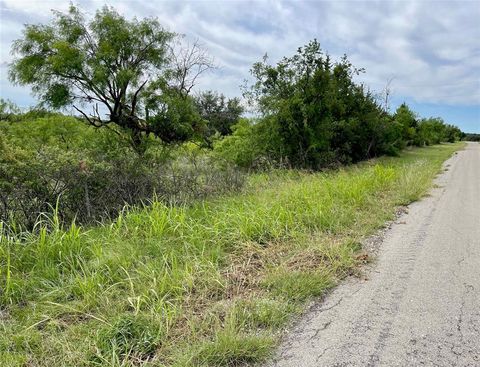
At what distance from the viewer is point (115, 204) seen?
6.49m

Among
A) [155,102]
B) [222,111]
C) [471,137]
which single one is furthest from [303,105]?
[471,137]

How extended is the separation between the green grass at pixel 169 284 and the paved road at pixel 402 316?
250 millimetres

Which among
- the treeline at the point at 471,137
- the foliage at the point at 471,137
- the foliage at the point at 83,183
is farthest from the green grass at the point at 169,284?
the treeline at the point at 471,137

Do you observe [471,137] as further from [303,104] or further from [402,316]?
[402,316]

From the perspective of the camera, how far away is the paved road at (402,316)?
100 inches

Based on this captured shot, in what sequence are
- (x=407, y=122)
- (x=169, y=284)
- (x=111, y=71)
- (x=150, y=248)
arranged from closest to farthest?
(x=169, y=284) → (x=150, y=248) → (x=111, y=71) → (x=407, y=122)

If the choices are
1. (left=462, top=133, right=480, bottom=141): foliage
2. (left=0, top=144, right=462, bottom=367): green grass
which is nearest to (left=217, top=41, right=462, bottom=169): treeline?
(left=0, top=144, right=462, bottom=367): green grass

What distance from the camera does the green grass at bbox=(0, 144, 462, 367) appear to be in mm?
2590

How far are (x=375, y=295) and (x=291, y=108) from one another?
1361 centimetres

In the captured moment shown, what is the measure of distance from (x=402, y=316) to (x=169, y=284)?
7.17ft

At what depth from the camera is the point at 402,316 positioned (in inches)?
121

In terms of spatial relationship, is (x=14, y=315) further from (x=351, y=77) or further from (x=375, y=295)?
(x=351, y=77)

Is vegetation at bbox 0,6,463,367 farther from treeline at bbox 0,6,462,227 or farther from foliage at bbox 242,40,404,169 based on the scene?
foliage at bbox 242,40,404,169

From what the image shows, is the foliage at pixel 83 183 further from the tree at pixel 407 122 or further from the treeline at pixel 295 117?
the tree at pixel 407 122
